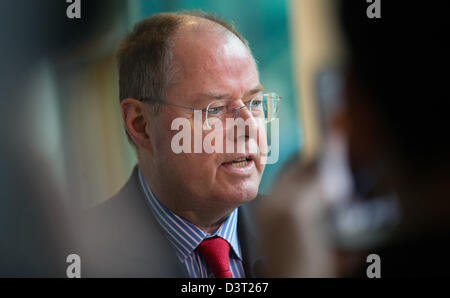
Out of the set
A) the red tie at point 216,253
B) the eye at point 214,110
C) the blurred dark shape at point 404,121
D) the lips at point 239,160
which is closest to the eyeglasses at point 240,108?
the eye at point 214,110

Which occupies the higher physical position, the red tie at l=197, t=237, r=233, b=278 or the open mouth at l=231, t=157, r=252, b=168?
the open mouth at l=231, t=157, r=252, b=168

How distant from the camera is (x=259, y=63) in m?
1.71

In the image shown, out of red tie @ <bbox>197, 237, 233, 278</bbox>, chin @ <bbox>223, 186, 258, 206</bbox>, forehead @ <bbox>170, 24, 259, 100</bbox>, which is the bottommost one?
red tie @ <bbox>197, 237, 233, 278</bbox>

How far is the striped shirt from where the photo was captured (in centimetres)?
169

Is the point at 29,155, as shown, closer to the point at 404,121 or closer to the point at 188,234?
the point at 188,234

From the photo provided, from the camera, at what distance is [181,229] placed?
5.56 ft

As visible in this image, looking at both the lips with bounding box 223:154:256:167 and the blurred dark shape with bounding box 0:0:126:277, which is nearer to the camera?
the lips with bounding box 223:154:256:167

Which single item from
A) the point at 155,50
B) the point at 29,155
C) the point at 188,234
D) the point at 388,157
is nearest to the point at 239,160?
the point at 188,234

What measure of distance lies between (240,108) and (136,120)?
13.3 inches

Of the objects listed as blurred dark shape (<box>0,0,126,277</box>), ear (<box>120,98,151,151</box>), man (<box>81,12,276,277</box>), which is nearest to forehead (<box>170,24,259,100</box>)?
man (<box>81,12,276,277</box>)

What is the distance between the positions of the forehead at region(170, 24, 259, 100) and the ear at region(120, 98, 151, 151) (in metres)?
0.14

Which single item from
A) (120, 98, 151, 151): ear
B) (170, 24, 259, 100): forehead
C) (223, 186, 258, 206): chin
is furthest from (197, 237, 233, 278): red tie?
(170, 24, 259, 100): forehead

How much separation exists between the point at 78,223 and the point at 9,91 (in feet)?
1.64

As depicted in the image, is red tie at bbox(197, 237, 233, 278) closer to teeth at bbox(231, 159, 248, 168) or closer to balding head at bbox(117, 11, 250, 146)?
teeth at bbox(231, 159, 248, 168)
